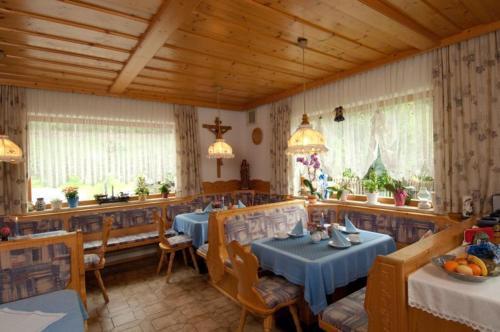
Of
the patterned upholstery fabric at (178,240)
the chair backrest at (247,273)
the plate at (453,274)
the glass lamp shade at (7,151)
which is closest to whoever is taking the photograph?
the plate at (453,274)

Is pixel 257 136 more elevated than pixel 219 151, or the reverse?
pixel 257 136

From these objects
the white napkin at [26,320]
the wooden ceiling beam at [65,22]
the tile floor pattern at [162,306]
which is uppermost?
the wooden ceiling beam at [65,22]

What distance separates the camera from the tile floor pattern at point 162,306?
2.48 meters

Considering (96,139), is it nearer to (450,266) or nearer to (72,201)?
(72,201)

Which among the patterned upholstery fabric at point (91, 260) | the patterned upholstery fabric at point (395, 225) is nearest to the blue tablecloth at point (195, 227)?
the patterned upholstery fabric at point (91, 260)

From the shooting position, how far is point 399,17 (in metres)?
2.25

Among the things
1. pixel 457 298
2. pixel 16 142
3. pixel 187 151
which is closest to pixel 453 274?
pixel 457 298

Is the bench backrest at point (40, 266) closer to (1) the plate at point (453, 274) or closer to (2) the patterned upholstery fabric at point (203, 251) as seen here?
(2) the patterned upholstery fabric at point (203, 251)

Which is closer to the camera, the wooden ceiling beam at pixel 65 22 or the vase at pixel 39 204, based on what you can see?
the wooden ceiling beam at pixel 65 22

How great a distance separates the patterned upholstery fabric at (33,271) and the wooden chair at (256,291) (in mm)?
1233

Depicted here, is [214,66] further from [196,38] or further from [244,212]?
[244,212]

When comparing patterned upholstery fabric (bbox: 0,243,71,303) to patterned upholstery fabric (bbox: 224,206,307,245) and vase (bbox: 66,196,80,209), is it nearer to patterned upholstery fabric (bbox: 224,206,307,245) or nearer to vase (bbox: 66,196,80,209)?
patterned upholstery fabric (bbox: 224,206,307,245)

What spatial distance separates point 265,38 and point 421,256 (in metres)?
2.18

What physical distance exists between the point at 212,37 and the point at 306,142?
131 cm
